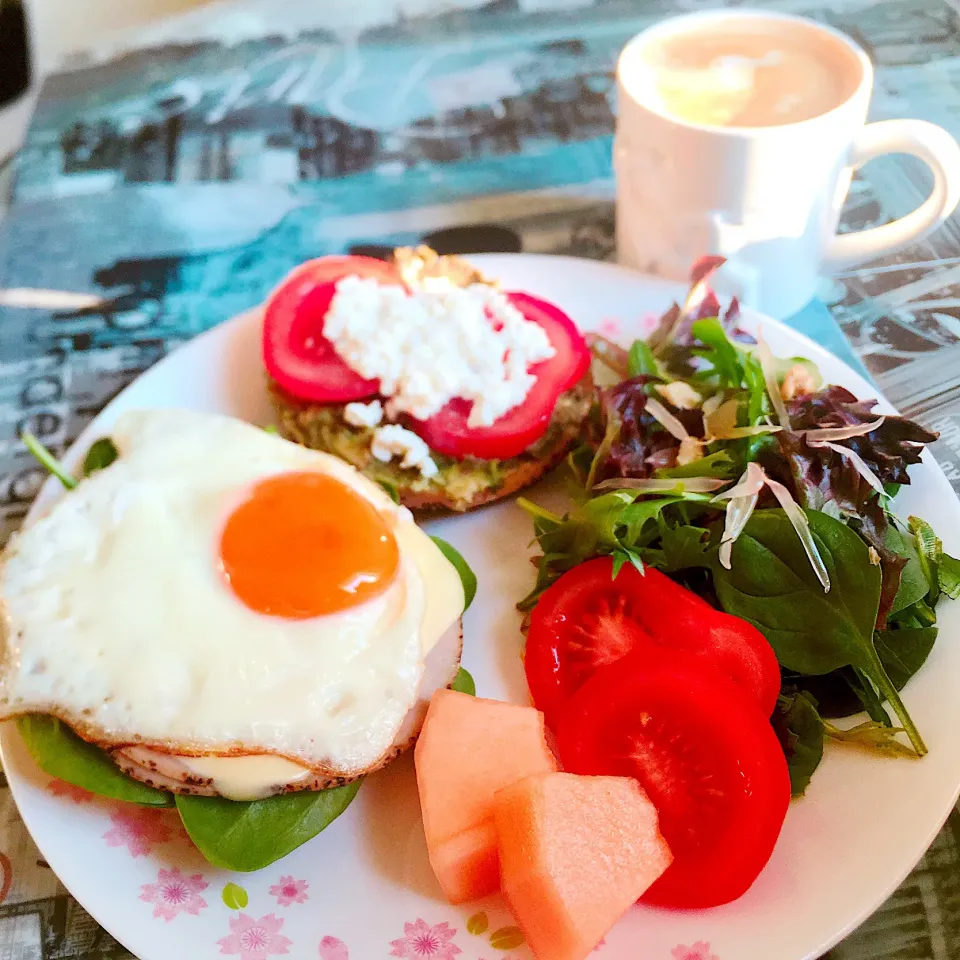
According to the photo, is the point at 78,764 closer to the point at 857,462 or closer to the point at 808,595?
the point at 808,595

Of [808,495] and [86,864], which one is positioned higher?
[808,495]

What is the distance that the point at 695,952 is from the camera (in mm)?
1382

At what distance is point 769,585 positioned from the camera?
5.66 ft

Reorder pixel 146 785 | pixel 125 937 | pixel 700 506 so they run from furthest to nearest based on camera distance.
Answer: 1. pixel 700 506
2. pixel 146 785
3. pixel 125 937

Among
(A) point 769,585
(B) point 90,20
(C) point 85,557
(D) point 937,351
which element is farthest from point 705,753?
(B) point 90,20

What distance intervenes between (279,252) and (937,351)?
6.58ft

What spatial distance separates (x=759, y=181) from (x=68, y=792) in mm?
1934

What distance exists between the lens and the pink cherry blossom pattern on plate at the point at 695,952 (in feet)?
4.52

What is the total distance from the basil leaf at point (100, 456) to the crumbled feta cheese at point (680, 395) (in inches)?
49.3

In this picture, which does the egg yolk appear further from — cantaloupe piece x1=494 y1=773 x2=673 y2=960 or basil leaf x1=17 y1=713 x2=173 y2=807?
cantaloupe piece x1=494 y1=773 x2=673 y2=960

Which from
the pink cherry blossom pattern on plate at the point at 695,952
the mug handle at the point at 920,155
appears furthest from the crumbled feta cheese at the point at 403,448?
the mug handle at the point at 920,155

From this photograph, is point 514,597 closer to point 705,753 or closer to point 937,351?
point 705,753

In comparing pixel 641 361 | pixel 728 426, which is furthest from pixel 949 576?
pixel 641 361

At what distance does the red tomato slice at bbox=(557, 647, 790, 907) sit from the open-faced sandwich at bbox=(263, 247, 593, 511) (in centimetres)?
64
